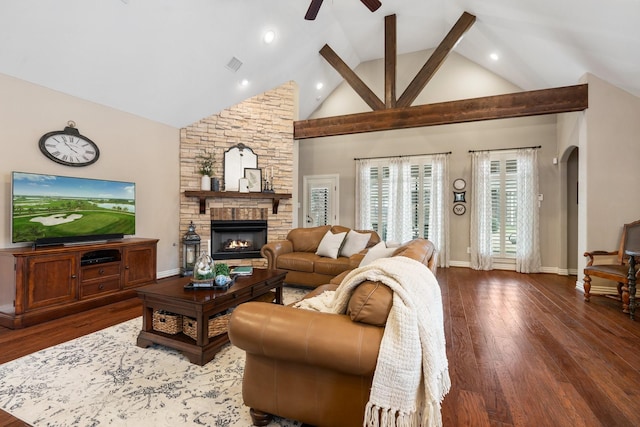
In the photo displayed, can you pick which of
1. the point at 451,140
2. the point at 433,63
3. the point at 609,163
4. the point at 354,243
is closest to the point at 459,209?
the point at 451,140

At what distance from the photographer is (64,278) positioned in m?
3.17

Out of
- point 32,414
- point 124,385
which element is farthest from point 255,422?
point 32,414

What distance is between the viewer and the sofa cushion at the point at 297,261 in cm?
408

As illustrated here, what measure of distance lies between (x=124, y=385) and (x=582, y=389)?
9.93 feet

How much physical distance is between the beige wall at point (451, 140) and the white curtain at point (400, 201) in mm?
339

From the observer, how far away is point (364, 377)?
1.34 meters

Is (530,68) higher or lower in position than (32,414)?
higher

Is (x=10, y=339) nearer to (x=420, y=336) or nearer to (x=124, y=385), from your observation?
(x=124, y=385)

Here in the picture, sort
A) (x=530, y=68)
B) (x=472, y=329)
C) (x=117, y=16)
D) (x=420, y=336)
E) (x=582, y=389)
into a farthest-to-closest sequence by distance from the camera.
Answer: (x=530, y=68) < (x=117, y=16) < (x=472, y=329) < (x=582, y=389) < (x=420, y=336)

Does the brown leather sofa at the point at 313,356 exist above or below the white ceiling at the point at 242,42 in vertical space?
below

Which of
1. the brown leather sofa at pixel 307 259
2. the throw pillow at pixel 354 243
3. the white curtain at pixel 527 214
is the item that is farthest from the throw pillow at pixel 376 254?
the white curtain at pixel 527 214

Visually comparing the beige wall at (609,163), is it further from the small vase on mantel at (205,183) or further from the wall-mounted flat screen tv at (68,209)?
the wall-mounted flat screen tv at (68,209)

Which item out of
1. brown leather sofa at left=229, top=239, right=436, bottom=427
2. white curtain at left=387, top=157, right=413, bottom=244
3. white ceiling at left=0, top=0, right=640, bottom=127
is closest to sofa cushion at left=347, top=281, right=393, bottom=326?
brown leather sofa at left=229, top=239, right=436, bottom=427

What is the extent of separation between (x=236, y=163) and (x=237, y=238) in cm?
146
